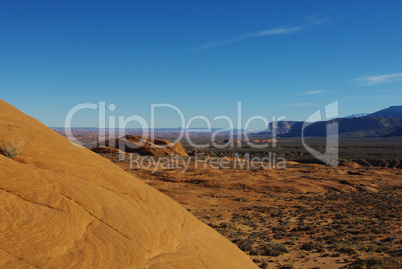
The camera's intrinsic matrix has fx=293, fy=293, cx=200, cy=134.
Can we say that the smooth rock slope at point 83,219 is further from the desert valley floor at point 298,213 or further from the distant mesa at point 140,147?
the distant mesa at point 140,147

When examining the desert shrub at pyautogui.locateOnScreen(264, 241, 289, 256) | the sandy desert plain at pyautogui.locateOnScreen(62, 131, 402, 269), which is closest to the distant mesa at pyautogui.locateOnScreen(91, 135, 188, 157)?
the sandy desert plain at pyautogui.locateOnScreen(62, 131, 402, 269)

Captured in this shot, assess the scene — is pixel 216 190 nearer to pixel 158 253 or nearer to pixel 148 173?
pixel 148 173

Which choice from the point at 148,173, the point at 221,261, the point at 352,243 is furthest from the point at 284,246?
the point at 148,173

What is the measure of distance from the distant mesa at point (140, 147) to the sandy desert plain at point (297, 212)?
10873 mm

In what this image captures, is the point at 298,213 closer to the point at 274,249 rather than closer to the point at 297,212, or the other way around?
the point at 297,212

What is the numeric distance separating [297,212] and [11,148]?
1981cm

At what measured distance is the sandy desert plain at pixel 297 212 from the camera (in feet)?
40.4

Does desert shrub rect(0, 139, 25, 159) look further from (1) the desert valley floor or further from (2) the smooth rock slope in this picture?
(1) the desert valley floor

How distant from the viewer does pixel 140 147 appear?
5353cm

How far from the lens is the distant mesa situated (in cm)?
5209

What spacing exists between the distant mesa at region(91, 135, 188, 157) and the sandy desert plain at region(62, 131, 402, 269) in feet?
35.7

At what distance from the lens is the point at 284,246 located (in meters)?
13.2

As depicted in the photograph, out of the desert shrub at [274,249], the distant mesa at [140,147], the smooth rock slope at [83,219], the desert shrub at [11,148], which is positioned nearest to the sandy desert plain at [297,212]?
the desert shrub at [274,249]

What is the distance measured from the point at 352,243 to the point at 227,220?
7092 millimetres
